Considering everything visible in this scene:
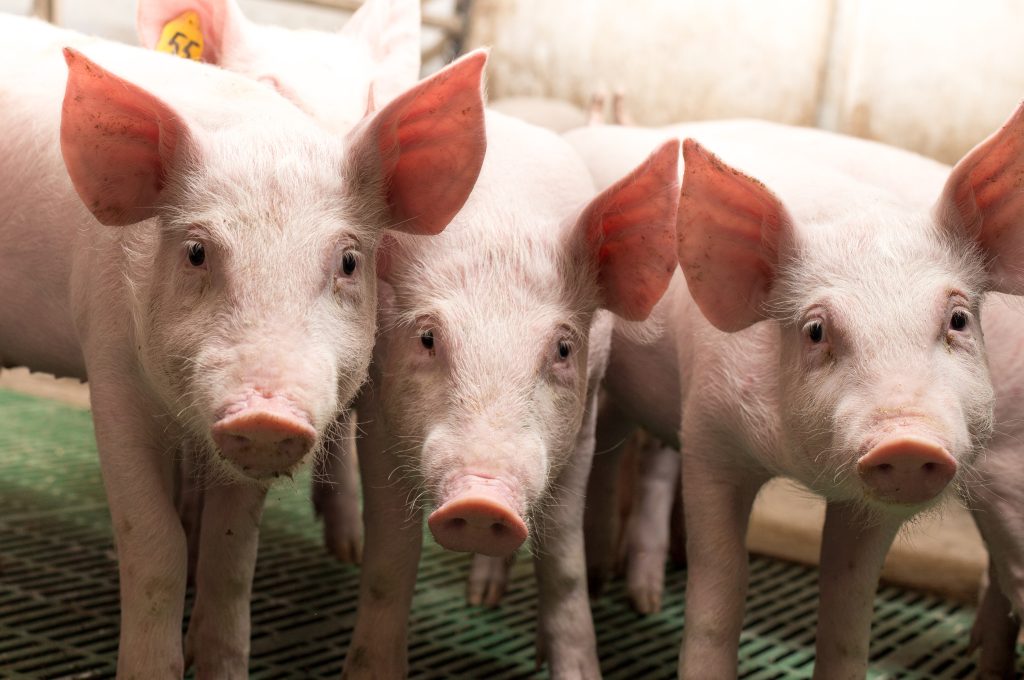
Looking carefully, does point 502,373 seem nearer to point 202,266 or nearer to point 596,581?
point 202,266

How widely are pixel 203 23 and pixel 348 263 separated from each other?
1.44 metres

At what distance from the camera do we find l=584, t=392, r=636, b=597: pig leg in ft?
11.8

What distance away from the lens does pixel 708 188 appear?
2.40 meters

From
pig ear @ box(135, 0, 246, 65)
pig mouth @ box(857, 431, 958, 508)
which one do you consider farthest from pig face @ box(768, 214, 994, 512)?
pig ear @ box(135, 0, 246, 65)

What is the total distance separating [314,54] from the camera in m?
3.33

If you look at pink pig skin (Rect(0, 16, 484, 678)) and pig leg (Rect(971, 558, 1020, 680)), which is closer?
pink pig skin (Rect(0, 16, 484, 678))

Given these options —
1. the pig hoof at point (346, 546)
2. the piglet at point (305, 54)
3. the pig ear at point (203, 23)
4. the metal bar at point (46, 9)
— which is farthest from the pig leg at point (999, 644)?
the metal bar at point (46, 9)

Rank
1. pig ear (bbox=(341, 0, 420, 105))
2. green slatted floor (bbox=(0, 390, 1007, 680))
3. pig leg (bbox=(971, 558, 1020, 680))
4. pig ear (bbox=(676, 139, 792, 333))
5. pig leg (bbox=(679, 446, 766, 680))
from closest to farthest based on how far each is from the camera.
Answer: pig ear (bbox=(676, 139, 792, 333)), pig leg (bbox=(679, 446, 766, 680)), green slatted floor (bbox=(0, 390, 1007, 680)), pig leg (bbox=(971, 558, 1020, 680)), pig ear (bbox=(341, 0, 420, 105))

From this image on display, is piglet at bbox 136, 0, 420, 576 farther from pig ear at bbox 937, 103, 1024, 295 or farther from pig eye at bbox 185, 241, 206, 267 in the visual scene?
pig ear at bbox 937, 103, 1024, 295

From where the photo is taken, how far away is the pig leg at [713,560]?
255cm

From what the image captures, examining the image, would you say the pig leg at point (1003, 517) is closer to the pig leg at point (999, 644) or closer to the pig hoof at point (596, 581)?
the pig leg at point (999, 644)

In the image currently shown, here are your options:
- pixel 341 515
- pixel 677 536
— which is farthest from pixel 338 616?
pixel 677 536

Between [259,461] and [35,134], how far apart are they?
1.13m

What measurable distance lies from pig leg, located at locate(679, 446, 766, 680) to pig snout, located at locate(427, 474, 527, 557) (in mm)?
625
